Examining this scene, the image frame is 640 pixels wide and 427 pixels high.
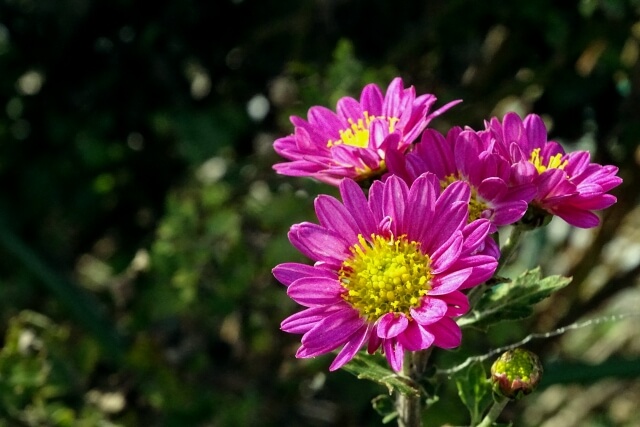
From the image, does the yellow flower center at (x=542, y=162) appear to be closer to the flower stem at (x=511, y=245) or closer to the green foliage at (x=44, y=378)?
the flower stem at (x=511, y=245)

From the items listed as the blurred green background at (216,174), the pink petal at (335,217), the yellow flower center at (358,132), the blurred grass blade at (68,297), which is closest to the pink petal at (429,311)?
the pink petal at (335,217)

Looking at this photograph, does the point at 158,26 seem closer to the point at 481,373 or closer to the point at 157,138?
the point at 157,138

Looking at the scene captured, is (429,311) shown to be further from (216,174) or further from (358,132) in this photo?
(216,174)

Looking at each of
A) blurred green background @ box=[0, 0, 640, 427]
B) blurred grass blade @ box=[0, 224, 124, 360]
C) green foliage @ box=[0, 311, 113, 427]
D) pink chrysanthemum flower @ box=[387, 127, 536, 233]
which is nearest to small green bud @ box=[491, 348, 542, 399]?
pink chrysanthemum flower @ box=[387, 127, 536, 233]

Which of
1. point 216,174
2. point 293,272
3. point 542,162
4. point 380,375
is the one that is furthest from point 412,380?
point 216,174

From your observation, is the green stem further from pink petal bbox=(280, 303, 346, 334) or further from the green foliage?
the green foliage
